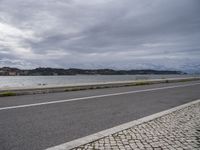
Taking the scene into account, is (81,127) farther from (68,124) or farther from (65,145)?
(65,145)

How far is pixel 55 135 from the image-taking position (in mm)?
4469

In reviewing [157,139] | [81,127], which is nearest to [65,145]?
[81,127]

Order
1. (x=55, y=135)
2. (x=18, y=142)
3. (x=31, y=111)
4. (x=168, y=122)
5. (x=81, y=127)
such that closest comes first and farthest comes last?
1. (x=18, y=142)
2. (x=55, y=135)
3. (x=81, y=127)
4. (x=168, y=122)
5. (x=31, y=111)

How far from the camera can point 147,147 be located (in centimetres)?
378

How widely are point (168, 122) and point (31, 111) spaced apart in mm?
4473

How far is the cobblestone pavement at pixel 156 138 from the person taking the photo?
3.80 m

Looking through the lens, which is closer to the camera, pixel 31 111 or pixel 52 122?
pixel 52 122

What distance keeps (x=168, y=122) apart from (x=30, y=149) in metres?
3.76

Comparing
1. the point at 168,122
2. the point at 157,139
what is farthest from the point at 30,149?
the point at 168,122

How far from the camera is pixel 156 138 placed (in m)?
4.24

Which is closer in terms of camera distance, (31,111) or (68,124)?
(68,124)

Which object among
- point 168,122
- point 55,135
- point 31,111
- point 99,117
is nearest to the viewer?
point 55,135

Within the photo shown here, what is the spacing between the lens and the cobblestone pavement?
380cm

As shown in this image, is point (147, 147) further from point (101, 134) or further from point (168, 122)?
point (168, 122)
